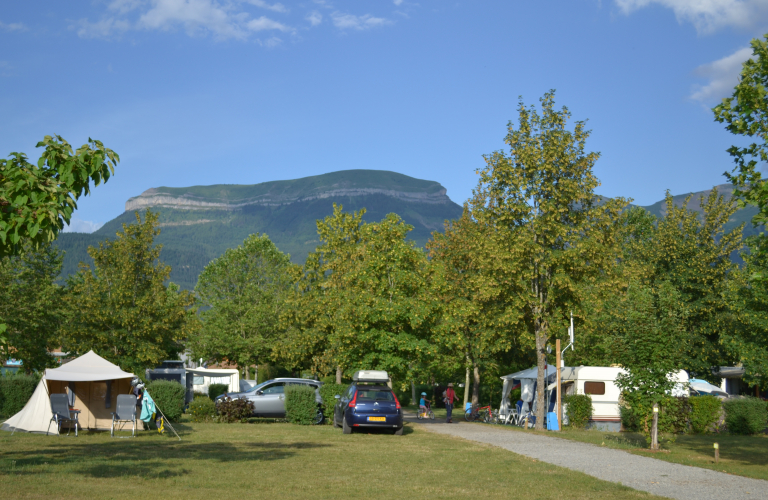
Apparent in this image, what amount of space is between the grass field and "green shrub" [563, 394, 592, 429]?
29.4 inches

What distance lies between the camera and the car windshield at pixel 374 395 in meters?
20.7

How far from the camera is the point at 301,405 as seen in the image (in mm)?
25234

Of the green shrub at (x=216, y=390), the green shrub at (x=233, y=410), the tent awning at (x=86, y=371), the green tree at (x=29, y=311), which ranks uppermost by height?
the green tree at (x=29, y=311)

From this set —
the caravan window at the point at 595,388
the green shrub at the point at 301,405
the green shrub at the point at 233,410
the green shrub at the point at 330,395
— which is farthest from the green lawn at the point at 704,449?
the green shrub at the point at 233,410

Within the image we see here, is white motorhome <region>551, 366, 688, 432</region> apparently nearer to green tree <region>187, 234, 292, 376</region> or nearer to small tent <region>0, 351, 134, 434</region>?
small tent <region>0, 351, 134, 434</region>

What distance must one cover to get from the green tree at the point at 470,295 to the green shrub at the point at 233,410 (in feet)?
24.9

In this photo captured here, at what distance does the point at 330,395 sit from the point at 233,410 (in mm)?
3550

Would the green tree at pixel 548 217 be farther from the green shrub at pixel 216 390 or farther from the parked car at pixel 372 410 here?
the green shrub at pixel 216 390

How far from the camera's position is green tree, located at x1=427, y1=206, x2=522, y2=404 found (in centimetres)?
2467

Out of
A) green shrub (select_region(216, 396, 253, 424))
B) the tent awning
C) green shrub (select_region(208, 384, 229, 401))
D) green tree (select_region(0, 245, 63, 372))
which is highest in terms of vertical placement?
green tree (select_region(0, 245, 63, 372))

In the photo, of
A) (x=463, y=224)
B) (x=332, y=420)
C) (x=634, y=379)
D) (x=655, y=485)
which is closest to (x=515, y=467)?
(x=655, y=485)

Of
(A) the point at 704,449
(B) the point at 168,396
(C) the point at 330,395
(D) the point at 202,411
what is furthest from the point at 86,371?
(A) the point at 704,449

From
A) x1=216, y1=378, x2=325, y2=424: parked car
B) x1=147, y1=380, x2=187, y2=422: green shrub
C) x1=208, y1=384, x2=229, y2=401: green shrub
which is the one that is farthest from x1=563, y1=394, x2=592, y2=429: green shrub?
x1=208, y1=384, x2=229, y2=401: green shrub

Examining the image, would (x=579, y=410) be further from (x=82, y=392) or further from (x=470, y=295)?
(x=82, y=392)
